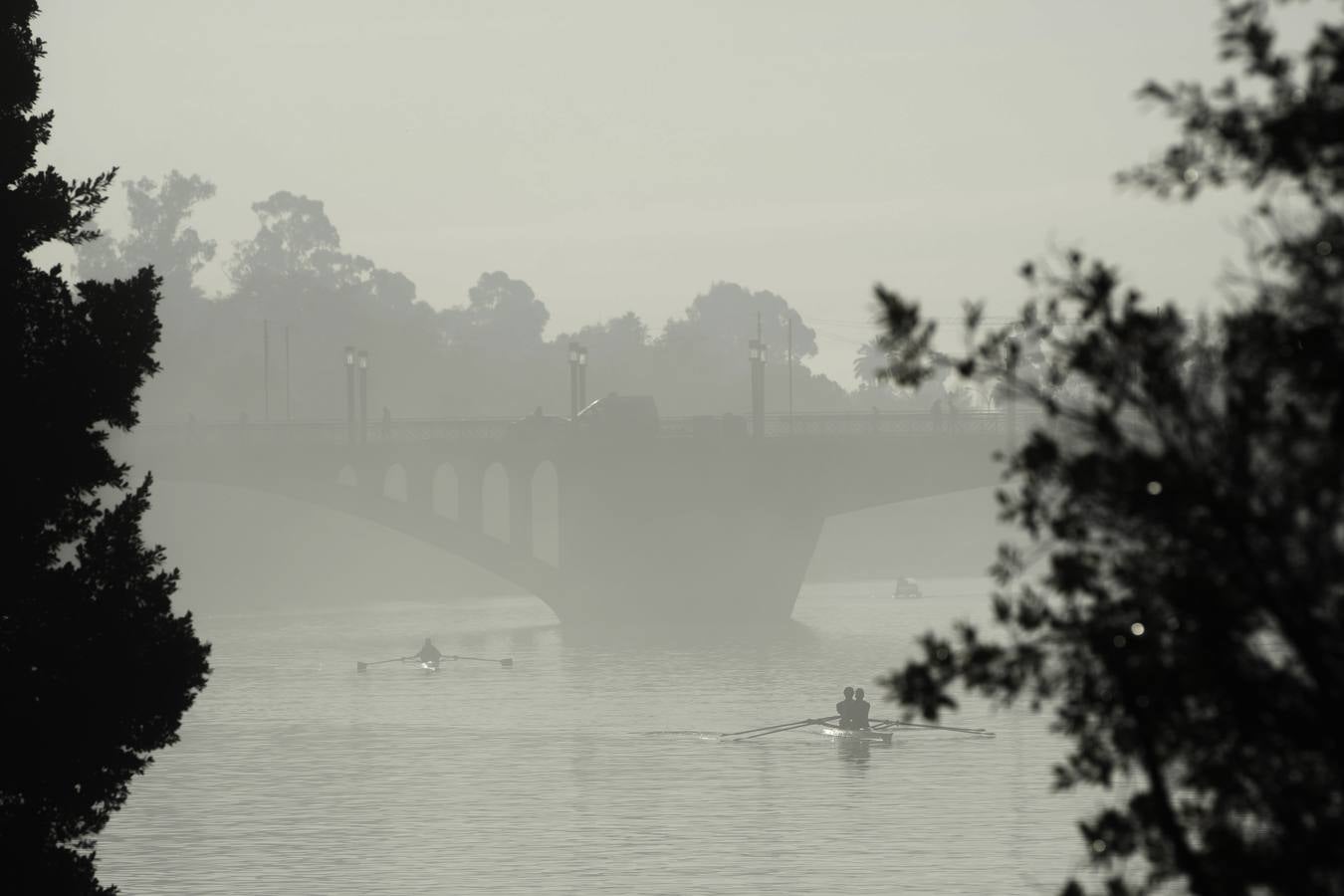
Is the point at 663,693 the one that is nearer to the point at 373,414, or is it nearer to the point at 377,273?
the point at 373,414

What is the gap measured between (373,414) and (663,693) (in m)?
79.1

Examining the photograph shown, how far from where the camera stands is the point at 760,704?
216 ft

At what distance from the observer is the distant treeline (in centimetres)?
13875

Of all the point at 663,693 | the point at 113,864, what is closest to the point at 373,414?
the point at 663,693

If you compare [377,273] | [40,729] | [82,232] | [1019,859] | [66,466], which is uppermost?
[377,273]

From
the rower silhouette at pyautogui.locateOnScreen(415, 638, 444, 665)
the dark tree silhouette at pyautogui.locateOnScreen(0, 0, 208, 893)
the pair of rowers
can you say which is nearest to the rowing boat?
the pair of rowers

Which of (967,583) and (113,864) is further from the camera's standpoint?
(967,583)

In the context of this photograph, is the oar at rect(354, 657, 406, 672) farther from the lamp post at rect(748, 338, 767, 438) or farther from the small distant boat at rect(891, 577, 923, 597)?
the small distant boat at rect(891, 577, 923, 597)

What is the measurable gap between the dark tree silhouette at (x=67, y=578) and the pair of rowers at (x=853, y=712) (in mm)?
39185

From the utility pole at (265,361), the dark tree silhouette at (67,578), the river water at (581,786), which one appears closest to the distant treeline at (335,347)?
the utility pole at (265,361)

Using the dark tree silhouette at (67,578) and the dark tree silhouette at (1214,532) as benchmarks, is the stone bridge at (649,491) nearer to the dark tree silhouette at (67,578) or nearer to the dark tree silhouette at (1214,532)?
the dark tree silhouette at (67,578)

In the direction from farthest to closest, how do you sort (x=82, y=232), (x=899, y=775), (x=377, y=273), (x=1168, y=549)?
(x=377, y=273) → (x=899, y=775) → (x=82, y=232) → (x=1168, y=549)

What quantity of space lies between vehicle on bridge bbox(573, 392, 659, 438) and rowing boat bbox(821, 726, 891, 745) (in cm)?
3459

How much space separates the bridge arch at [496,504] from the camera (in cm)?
13575
